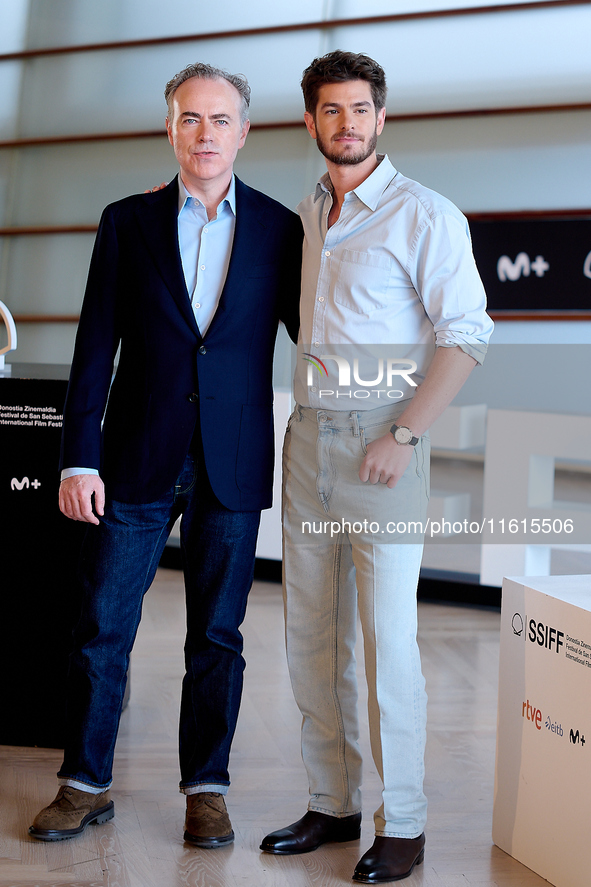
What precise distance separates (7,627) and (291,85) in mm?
3633

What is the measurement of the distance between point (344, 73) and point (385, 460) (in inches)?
28.7

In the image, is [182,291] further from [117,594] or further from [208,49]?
[208,49]

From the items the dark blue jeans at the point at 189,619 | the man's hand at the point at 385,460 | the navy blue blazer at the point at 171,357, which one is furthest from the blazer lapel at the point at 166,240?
the man's hand at the point at 385,460

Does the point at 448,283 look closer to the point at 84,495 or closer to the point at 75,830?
the point at 84,495

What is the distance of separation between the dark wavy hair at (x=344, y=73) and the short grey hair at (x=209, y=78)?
0.17m

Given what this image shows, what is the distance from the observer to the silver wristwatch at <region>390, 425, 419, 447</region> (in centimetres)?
167

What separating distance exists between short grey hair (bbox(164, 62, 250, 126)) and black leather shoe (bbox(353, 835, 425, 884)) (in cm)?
150

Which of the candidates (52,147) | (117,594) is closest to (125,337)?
(117,594)

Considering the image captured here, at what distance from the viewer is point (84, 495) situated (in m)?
1.83

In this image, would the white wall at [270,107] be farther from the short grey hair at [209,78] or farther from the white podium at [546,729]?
the short grey hair at [209,78]

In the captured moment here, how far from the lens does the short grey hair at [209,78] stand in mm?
1821

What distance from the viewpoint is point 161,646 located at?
131 inches

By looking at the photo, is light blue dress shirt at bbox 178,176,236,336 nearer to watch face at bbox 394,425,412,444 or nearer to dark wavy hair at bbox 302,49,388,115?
dark wavy hair at bbox 302,49,388,115

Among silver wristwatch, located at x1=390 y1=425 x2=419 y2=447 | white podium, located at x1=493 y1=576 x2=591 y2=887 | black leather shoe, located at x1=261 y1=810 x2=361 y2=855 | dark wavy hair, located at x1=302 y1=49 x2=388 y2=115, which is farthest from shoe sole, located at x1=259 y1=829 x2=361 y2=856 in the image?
dark wavy hair, located at x1=302 y1=49 x2=388 y2=115
